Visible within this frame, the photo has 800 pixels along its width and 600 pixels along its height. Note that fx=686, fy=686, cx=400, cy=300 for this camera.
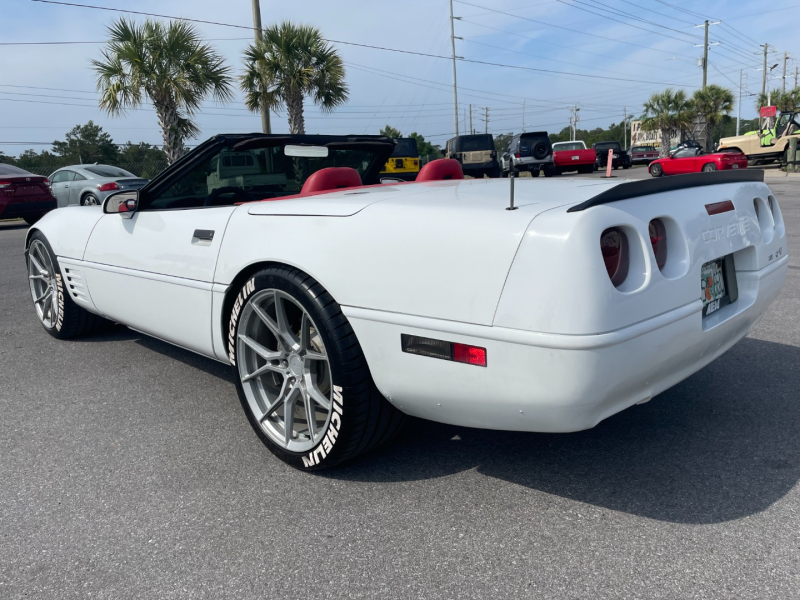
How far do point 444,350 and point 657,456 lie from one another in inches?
41.9

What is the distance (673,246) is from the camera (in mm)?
2256

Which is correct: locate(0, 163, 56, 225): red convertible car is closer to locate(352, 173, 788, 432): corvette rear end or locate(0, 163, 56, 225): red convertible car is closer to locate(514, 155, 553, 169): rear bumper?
locate(352, 173, 788, 432): corvette rear end

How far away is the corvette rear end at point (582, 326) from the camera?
6.28ft

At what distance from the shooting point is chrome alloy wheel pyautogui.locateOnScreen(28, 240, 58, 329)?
455cm

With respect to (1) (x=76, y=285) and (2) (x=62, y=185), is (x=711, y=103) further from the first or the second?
(1) (x=76, y=285)

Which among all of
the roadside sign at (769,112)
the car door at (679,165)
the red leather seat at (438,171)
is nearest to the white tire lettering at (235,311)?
the red leather seat at (438,171)

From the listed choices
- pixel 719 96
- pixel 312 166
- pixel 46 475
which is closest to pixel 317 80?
pixel 312 166

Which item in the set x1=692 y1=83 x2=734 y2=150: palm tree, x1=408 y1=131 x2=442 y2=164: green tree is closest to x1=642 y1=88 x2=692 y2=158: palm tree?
x1=692 y1=83 x2=734 y2=150: palm tree

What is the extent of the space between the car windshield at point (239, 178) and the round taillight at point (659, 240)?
2.04 m

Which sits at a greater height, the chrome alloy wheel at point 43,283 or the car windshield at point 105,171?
the car windshield at point 105,171

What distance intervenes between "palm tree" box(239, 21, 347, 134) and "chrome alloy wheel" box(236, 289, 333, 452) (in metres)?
19.6

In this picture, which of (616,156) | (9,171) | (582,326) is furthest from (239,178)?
(616,156)

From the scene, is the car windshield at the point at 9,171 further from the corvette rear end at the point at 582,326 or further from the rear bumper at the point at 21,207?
the corvette rear end at the point at 582,326

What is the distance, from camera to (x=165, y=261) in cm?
323
